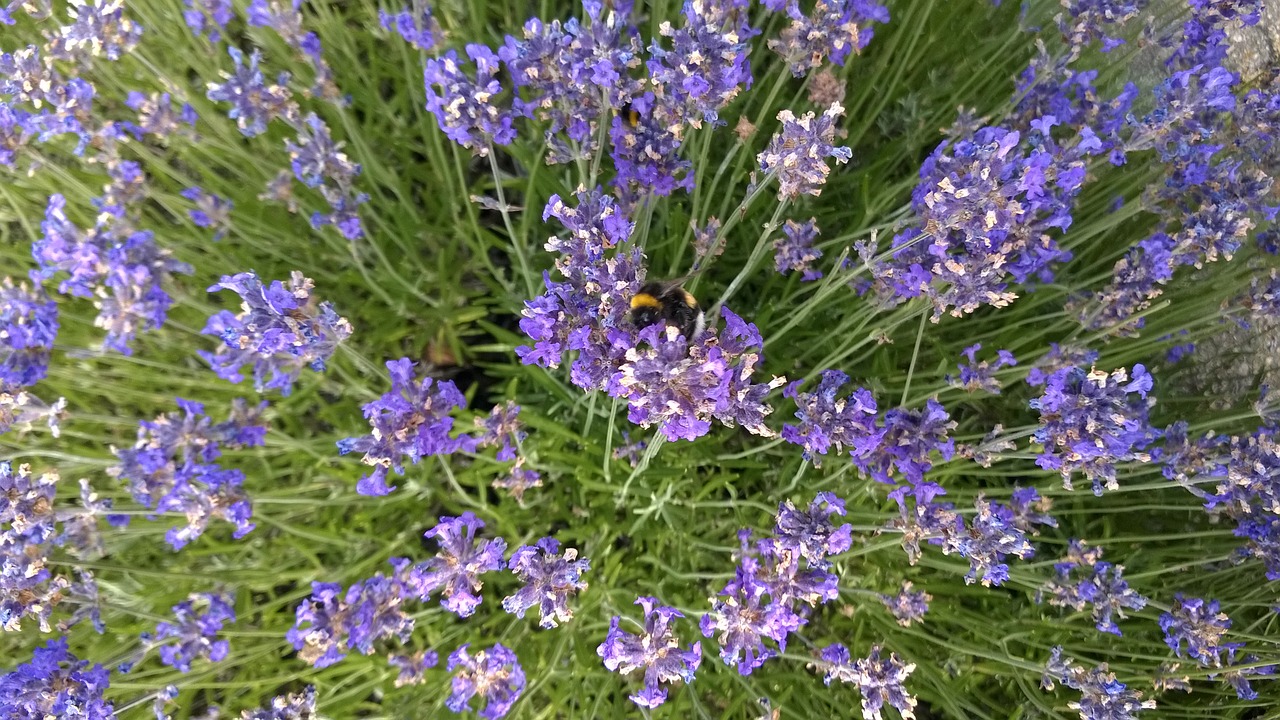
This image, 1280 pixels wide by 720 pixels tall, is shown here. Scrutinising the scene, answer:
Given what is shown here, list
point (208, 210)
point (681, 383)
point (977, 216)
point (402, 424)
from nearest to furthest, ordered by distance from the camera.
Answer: point (681, 383), point (977, 216), point (402, 424), point (208, 210)

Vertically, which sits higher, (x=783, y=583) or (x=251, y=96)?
(x=251, y=96)

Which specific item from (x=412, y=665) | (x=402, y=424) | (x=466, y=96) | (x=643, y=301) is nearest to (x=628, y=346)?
(x=643, y=301)

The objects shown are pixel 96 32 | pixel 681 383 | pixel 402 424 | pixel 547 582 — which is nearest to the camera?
pixel 681 383

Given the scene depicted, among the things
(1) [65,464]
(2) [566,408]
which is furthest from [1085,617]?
(1) [65,464]

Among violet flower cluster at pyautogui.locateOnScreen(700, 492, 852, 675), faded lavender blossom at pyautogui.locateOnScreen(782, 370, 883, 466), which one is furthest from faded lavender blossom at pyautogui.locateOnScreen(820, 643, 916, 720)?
faded lavender blossom at pyautogui.locateOnScreen(782, 370, 883, 466)

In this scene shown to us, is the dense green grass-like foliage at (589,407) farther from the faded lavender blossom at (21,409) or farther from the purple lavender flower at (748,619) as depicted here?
the purple lavender flower at (748,619)

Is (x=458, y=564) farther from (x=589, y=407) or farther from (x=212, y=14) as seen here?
(x=212, y=14)
